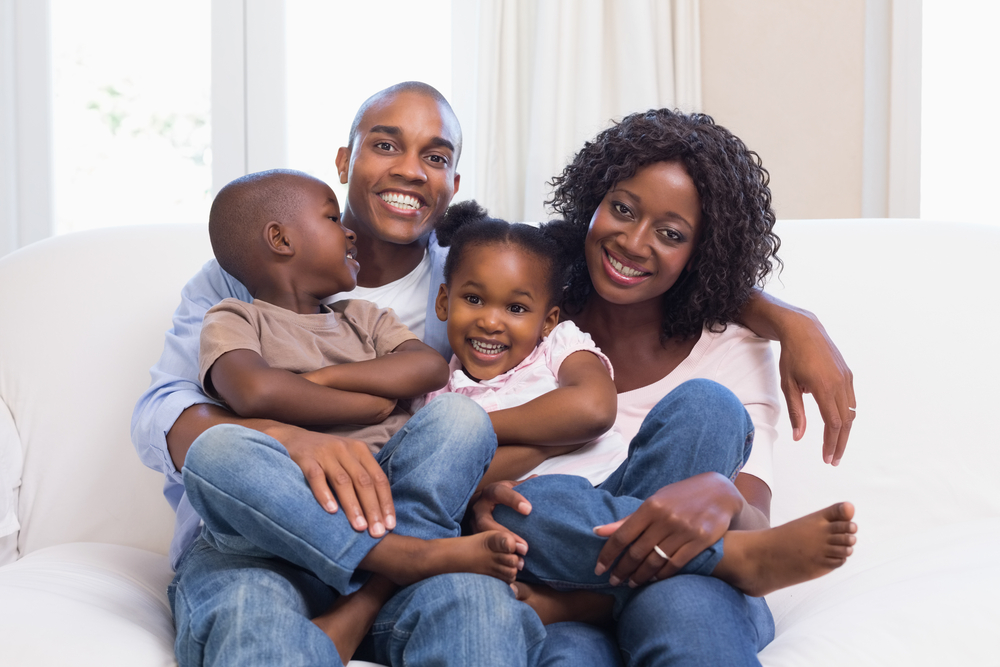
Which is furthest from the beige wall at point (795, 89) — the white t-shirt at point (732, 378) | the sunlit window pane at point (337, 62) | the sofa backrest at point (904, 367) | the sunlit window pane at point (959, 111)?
the white t-shirt at point (732, 378)

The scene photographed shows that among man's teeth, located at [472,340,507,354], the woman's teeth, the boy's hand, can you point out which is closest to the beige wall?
the woman's teeth

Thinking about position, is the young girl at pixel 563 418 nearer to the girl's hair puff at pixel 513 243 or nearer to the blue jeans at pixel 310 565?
the girl's hair puff at pixel 513 243

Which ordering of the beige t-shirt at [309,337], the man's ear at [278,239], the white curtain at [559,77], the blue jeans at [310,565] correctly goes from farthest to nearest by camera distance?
the white curtain at [559,77] < the man's ear at [278,239] < the beige t-shirt at [309,337] < the blue jeans at [310,565]

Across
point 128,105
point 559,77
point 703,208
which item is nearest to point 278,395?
point 703,208

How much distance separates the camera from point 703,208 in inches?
55.5

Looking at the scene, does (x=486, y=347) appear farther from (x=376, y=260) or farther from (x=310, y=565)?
(x=310, y=565)

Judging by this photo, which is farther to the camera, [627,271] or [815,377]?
[627,271]

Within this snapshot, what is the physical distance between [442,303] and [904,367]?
93cm

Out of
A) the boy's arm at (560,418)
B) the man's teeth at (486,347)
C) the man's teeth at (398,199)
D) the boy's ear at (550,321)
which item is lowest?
the boy's arm at (560,418)

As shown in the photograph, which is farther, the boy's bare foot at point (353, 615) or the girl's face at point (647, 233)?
the girl's face at point (647, 233)

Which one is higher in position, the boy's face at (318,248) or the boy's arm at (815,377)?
the boy's face at (318,248)

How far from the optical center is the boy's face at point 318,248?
133 centimetres

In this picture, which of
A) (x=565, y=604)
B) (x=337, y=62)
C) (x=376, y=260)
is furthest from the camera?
(x=337, y=62)

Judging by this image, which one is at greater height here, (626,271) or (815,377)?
(626,271)
